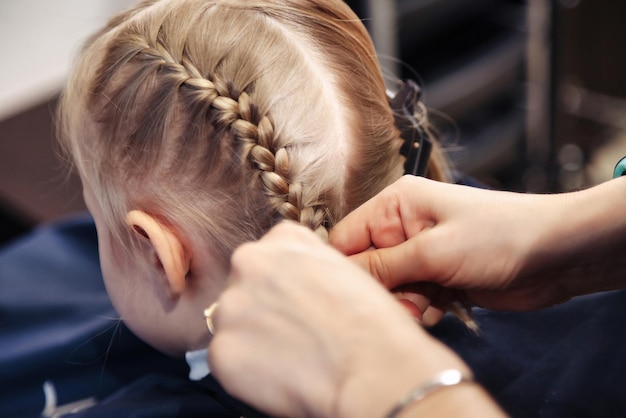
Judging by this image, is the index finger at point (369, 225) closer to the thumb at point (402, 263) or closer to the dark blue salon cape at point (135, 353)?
the thumb at point (402, 263)

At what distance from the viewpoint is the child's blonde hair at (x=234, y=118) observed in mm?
842

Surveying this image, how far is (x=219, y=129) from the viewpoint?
838 mm

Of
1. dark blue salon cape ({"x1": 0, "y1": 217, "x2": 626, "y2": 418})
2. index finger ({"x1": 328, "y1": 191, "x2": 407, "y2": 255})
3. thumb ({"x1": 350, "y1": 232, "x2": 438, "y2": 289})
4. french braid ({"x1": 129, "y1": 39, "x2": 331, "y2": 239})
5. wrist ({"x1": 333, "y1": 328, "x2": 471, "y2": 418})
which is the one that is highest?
french braid ({"x1": 129, "y1": 39, "x2": 331, "y2": 239})

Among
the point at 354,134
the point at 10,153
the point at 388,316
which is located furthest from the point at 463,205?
the point at 10,153

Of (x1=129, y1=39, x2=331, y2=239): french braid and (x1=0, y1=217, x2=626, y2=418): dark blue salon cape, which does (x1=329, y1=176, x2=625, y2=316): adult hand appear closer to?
(x1=129, y1=39, x2=331, y2=239): french braid

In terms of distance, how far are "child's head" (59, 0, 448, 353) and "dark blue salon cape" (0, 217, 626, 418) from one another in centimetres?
18

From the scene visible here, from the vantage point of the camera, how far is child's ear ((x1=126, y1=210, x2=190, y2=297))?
2.86ft

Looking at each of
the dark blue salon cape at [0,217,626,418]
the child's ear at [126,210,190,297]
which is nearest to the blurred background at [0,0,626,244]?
the dark blue salon cape at [0,217,626,418]

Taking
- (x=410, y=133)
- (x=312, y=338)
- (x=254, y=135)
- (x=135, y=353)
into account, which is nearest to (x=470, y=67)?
(x=410, y=133)

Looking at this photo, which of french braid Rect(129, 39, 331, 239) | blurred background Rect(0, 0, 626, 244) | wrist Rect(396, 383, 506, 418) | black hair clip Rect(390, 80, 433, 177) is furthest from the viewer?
blurred background Rect(0, 0, 626, 244)

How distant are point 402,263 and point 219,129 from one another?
10.6 inches

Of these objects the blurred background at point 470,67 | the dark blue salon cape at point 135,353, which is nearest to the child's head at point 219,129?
the dark blue salon cape at point 135,353

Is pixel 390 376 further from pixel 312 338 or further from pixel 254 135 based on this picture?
pixel 254 135

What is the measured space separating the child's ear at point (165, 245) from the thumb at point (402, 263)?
0.71 ft
